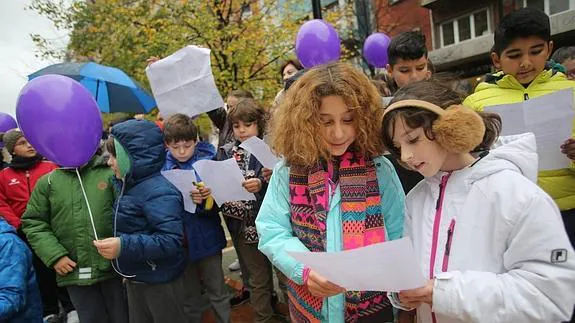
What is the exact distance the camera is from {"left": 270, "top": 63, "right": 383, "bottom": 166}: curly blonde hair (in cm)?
153

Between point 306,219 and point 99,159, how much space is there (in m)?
1.95

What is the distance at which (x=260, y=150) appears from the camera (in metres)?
2.61

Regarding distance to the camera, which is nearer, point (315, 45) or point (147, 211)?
point (147, 211)

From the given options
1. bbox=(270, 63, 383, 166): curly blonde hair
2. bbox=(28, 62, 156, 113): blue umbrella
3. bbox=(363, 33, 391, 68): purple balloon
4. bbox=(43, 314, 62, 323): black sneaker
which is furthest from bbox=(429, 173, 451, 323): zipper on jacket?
bbox=(28, 62, 156, 113): blue umbrella

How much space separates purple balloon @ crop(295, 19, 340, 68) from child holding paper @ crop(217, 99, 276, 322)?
0.82 meters

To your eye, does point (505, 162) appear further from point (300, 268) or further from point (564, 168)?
point (564, 168)

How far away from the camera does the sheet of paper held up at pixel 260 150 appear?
257 cm

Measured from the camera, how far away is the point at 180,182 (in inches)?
108

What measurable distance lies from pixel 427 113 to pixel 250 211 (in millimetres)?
1963

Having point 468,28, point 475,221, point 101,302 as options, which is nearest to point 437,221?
point 475,221

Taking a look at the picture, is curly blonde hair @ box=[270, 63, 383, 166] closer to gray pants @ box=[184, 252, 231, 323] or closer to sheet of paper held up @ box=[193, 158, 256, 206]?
sheet of paper held up @ box=[193, 158, 256, 206]

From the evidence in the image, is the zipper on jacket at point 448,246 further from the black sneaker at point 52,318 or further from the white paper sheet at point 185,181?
the black sneaker at point 52,318

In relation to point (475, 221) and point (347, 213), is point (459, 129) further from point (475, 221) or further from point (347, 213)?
point (347, 213)

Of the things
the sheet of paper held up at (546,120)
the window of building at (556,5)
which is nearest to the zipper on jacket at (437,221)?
the sheet of paper held up at (546,120)
